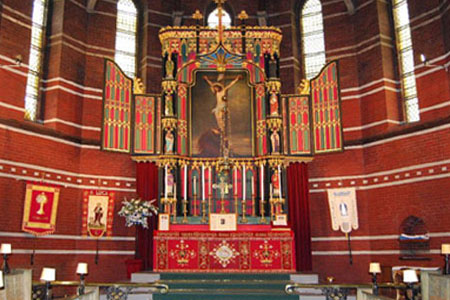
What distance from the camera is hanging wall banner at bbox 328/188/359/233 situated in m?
18.1

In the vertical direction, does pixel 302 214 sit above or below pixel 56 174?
below

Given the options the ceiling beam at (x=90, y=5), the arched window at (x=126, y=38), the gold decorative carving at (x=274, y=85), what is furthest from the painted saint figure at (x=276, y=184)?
the ceiling beam at (x=90, y=5)

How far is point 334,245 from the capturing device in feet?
61.1

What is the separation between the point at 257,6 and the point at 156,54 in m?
5.16

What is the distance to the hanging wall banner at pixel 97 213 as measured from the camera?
17581 mm

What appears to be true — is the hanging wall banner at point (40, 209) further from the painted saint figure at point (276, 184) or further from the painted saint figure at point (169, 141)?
the painted saint figure at point (276, 184)

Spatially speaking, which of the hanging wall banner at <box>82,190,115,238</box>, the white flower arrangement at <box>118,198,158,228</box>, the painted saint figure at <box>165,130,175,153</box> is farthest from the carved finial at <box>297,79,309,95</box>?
the hanging wall banner at <box>82,190,115,238</box>

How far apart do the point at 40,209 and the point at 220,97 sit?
25.0 ft

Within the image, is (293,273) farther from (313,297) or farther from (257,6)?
(257,6)

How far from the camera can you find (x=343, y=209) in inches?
720

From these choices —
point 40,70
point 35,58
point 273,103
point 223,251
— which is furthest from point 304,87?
point 35,58

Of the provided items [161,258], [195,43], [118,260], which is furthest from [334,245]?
[195,43]

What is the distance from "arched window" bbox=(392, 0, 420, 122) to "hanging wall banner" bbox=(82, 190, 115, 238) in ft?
36.9

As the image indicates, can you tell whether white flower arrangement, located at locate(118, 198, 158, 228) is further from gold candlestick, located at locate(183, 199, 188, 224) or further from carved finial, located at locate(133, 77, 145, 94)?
carved finial, located at locate(133, 77, 145, 94)
